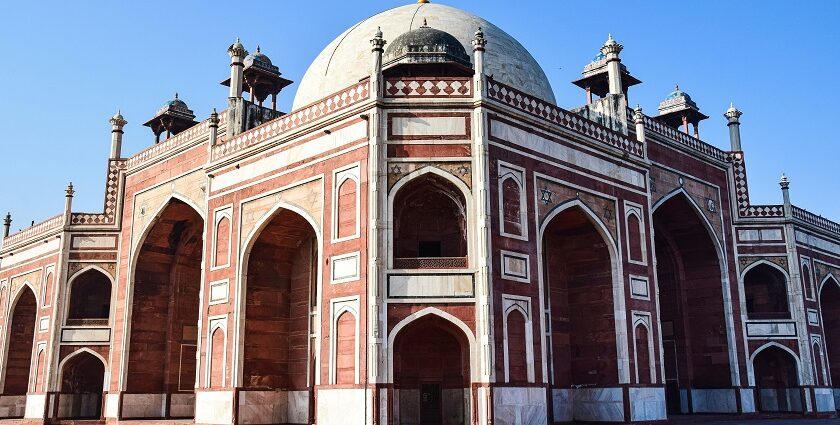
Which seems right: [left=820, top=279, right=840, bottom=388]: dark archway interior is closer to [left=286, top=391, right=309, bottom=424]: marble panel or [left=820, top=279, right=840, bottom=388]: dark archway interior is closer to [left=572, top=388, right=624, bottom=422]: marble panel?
[left=572, top=388, right=624, bottom=422]: marble panel

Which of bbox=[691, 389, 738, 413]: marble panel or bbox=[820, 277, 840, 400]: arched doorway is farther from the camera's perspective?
bbox=[820, 277, 840, 400]: arched doorway

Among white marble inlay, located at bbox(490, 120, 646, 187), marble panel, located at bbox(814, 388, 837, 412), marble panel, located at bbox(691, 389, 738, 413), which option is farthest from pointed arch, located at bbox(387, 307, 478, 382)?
marble panel, located at bbox(814, 388, 837, 412)

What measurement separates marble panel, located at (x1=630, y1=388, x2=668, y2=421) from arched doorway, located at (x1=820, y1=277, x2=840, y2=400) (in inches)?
389

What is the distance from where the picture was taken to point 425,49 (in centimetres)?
1742

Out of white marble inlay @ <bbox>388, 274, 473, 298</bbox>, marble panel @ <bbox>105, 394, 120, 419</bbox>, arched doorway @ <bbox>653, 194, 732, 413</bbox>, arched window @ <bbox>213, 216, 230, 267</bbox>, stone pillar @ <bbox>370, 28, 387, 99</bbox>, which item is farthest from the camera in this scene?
marble panel @ <bbox>105, 394, 120, 419</bbox>

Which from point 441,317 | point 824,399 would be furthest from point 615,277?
point 824,399

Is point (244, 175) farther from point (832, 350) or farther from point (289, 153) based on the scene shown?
point (832, 350)

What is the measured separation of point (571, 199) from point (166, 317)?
12433 millimetres

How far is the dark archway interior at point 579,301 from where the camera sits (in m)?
17.0

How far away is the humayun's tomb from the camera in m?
14.6

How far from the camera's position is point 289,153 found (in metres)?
→ 17.0

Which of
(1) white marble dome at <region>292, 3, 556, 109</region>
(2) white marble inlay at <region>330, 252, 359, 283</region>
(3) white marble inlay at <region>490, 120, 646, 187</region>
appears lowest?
(2) white marble inlay at <region>330, 252, 359, 283</region>

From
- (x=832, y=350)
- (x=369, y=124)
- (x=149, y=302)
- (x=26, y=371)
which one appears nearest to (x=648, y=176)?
(x=369, y=124)

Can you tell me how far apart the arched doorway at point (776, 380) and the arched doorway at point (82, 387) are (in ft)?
60.8
